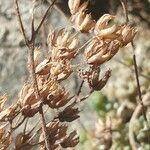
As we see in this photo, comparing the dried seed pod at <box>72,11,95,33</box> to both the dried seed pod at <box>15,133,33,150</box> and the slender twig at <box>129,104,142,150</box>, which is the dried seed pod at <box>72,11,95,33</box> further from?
the slender twig at <box>129,104,142,150</box>

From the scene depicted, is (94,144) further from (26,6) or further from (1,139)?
(1,139)

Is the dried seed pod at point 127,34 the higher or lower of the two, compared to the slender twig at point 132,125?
lower

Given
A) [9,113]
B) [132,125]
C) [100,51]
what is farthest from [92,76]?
[132,125]

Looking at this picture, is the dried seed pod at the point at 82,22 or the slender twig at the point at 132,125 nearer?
the dried seed pod at the point at 82,22

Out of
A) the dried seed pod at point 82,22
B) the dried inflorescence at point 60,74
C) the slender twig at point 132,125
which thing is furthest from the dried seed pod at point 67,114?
the slender twig at point 132,125

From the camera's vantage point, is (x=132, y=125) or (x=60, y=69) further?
(x=132, y=125)

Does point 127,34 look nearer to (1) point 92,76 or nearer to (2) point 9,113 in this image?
(1) point 92,76

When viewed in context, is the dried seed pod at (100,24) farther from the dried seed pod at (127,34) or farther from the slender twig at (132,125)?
the slender twig at (132,125)

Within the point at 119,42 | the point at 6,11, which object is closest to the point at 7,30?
the point at 6,11
